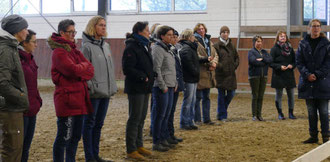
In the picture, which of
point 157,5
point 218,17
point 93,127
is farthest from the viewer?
point 157,5

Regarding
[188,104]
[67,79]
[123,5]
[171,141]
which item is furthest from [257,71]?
[123,5]

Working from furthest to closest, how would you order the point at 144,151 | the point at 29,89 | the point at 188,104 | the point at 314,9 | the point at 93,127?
the point at 314,9 → the point at 188,104 → the point at 144,151 → the point at 93,127 → the point at 29,89

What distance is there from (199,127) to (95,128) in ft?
9.38

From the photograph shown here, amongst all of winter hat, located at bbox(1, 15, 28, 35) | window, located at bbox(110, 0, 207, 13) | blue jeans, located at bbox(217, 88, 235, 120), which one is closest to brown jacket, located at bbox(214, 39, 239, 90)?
blue jeans, located at bbox(217, 88, 235, 120)

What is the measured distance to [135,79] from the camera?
490 cm

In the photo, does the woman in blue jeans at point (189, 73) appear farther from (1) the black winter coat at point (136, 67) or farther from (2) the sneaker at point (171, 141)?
(1) the black winter coat at point (136, 67)

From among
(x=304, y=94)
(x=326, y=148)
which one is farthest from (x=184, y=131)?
(x=326, y=148)

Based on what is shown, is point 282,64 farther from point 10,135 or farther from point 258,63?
point 10,135

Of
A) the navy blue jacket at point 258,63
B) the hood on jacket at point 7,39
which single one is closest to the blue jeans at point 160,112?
the hood on jacket at point 7,39

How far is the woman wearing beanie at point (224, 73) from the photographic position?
26.0 feet

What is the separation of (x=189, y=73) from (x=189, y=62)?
0.18m

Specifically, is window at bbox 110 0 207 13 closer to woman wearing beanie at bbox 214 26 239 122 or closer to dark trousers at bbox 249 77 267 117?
woman wearing beanie at bbox 214 26 239 122

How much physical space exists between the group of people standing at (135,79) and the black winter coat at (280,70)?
0.02m

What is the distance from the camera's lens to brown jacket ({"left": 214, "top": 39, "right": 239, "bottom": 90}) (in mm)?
7919
